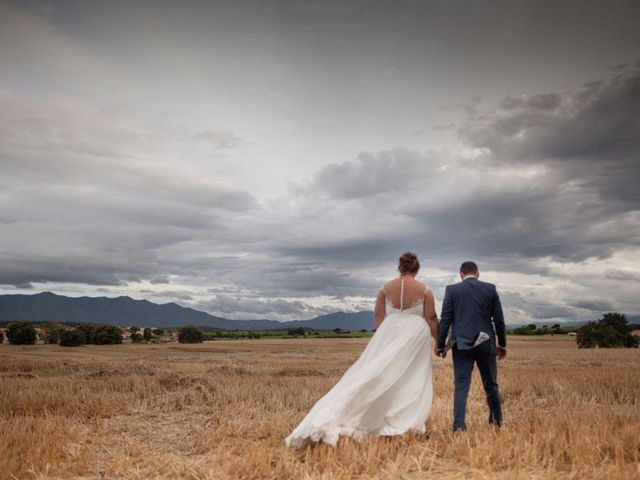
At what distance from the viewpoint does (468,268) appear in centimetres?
876

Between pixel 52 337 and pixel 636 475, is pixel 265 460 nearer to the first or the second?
pixel 636 475

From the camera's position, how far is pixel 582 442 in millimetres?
6410

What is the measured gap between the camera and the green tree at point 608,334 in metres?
59.9

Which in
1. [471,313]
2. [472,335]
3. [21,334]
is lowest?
[21,334]

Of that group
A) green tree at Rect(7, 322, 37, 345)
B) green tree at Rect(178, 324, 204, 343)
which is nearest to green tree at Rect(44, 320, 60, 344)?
green tree at Rect(7, 322, 37, 345)

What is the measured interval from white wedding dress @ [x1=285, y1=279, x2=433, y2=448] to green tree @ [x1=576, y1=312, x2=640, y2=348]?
5992 cm

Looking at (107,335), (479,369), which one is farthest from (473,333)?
(107,335)

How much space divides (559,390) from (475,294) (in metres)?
6.61

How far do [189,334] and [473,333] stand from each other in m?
69.8

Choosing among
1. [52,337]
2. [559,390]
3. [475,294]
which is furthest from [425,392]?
[52,337]

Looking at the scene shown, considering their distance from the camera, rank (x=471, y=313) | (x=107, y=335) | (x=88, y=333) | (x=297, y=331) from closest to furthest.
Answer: (x=471, y=313), (x=88, y=333), (x=107, y=335), (x=297, y=331)

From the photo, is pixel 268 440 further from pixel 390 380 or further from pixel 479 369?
pixel 479 369

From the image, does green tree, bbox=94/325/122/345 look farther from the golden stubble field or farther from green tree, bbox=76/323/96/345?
the golden stubble field

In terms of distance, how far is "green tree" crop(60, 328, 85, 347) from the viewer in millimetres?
59531
